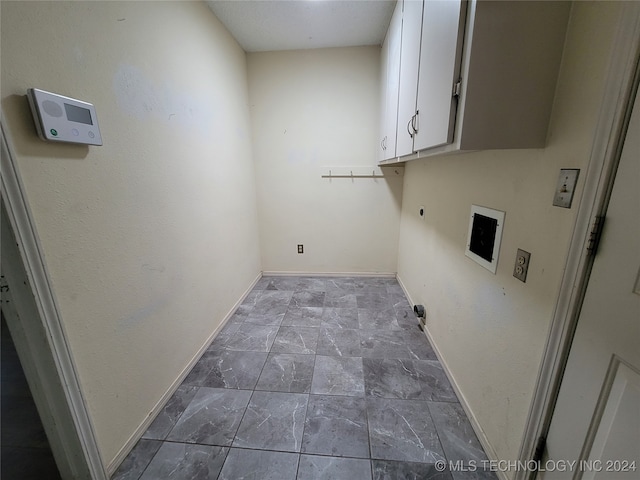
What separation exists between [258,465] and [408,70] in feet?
7.39

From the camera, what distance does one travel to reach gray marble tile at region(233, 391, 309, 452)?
4.15 feet

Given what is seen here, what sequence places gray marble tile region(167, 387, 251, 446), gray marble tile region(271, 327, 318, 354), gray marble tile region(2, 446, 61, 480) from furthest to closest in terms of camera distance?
gray marble tile region(271, 327, 318, 354), gray marble tile region(167, 387, 251, 446), gray marble tile region(2, 446, 61, 480)

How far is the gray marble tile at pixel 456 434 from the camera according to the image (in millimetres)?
1195

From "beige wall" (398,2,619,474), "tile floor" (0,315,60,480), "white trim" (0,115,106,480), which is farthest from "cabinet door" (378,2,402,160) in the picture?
"tile floor" (0,315,60,480)

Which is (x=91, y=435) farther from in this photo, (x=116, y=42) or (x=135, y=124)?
(x=116, y=42)

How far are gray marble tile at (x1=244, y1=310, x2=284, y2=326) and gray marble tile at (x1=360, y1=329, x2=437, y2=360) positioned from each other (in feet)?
2.54

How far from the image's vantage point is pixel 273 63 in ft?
8.87

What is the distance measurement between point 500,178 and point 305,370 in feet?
5.23

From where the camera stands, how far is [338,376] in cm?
168

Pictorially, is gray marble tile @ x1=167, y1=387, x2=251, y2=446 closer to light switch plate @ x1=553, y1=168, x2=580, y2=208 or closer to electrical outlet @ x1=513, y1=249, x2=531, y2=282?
electrical outlet @ x1=513, y1=249, x2=531, y2=282

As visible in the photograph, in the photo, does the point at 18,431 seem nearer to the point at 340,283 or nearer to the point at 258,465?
the point at 258,465

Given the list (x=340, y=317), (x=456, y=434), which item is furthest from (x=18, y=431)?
(x=456, y=434)

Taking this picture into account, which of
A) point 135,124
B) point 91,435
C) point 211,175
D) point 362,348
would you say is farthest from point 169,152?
point 362,348

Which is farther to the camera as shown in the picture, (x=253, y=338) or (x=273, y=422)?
(x=253, y=338)
